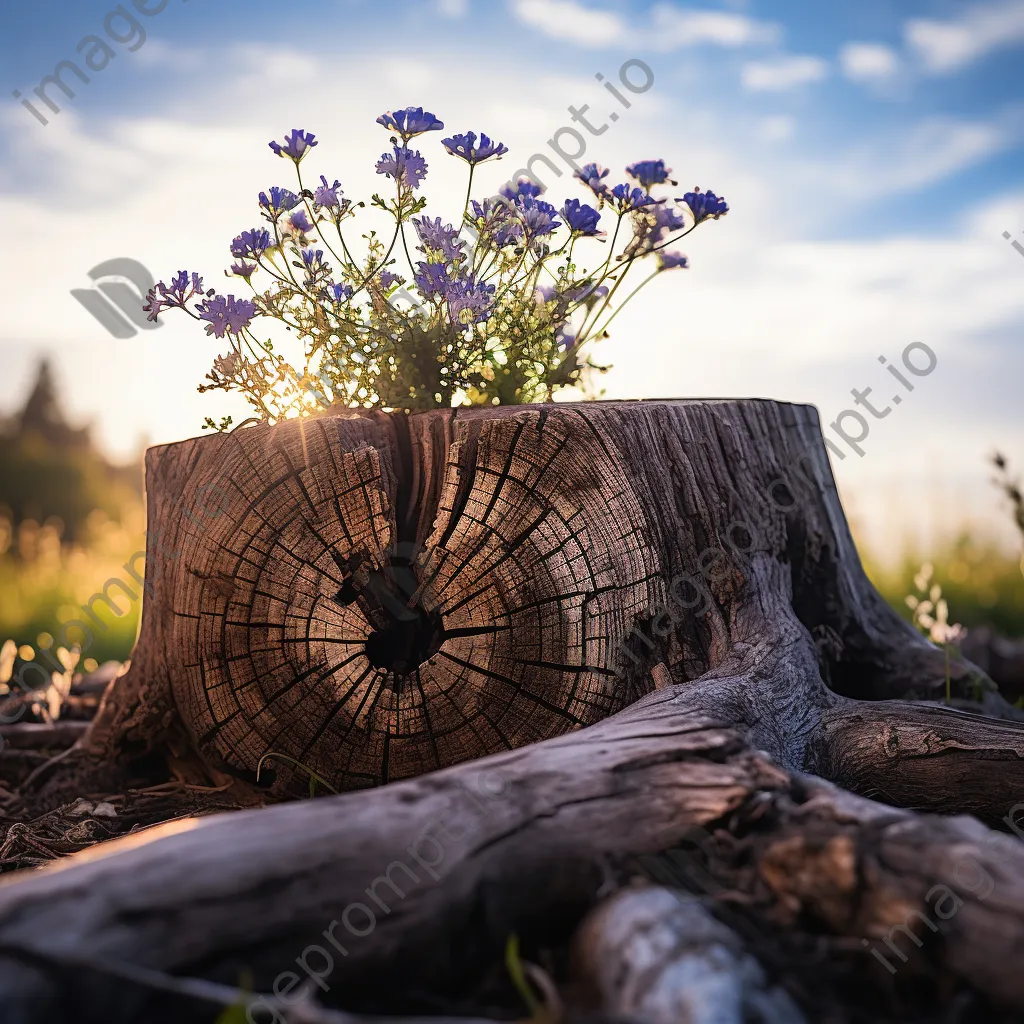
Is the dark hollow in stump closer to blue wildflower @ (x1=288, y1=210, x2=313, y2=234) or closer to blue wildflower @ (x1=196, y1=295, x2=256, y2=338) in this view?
blue wildflower @ (x1=196, y1=295, x2=256, y2=338)

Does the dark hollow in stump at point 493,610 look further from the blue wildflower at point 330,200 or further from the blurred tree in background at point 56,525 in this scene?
the blurred tree in background at point 56,525

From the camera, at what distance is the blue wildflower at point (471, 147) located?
3.09 m

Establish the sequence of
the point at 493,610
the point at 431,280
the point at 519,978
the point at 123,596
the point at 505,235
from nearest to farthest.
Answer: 1. the point at 519,978
2. the point at 493,610
3. the point at 431,280
4. the point at 505,235
5. the point at 123,596

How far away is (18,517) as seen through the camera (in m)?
19.9

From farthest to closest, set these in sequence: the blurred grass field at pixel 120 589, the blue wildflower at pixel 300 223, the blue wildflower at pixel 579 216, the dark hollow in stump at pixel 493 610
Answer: the blurred grass field at pixel 120 589, the blue wildflower at pixel 300 223, the blue wildflower at pixel 579 216, the dark hollow in stump at pixel 493 610

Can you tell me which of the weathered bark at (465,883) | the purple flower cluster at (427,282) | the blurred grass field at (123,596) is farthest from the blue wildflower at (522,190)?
the blurred grass field at (123,596)

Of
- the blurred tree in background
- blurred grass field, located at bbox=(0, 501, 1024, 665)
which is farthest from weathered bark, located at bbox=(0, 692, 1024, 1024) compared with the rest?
blurred grass field, located at bbox=(0, 501, 1024, 665)

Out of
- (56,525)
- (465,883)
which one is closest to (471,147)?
(465,883)

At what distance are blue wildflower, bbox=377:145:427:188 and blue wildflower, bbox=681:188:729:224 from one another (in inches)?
36.4

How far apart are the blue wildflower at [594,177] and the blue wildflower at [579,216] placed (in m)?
0.14

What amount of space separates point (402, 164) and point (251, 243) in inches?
23.6

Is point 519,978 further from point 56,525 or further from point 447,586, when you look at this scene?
point 56,525

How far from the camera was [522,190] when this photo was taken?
339 cm

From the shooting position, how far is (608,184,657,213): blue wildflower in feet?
10.3
